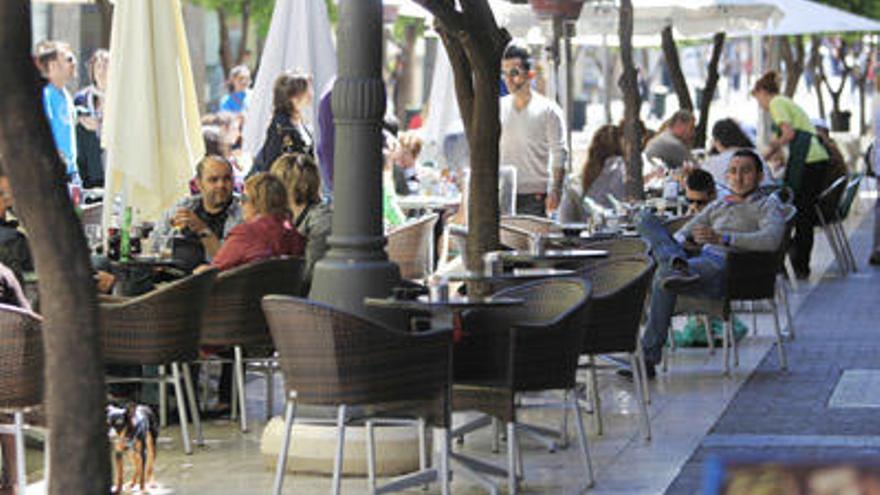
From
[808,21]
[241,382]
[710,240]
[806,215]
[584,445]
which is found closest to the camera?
[584,445]

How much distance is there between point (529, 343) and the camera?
9570 mm

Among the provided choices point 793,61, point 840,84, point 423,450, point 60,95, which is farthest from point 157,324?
point 840,84

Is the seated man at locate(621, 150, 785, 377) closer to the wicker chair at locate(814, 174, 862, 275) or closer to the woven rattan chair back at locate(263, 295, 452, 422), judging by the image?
the woven rattan chair back at locate(263, 295, 452, 422)

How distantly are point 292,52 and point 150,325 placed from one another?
5105mm

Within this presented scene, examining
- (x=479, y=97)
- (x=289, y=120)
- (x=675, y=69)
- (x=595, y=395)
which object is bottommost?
(x=595, y=395)

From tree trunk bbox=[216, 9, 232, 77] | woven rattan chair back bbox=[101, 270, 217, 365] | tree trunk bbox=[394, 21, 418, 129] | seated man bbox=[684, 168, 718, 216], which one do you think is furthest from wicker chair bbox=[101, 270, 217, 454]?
tree trunk bbox=[394, 21, 418, 129]

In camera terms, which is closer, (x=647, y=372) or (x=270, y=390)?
(x=270, y=390)

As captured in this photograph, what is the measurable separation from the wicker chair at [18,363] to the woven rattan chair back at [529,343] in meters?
1.88

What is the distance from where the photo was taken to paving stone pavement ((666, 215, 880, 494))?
10.9 m

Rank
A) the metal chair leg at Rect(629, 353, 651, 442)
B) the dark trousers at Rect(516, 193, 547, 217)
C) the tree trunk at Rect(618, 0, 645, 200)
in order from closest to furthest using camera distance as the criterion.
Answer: the metal chair leg at Rect(629, 353, 651, 442) < the dark trousers at Rect(516, 193, 547, 217) < the tree trunk at Rect(618, 0, 645, 200)

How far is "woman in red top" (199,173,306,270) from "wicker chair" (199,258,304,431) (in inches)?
10.3

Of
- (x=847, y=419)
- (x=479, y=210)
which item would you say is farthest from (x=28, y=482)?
(x=847, y=419)

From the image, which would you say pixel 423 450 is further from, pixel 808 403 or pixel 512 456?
pixel 808 403

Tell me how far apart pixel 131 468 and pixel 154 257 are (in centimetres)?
214
